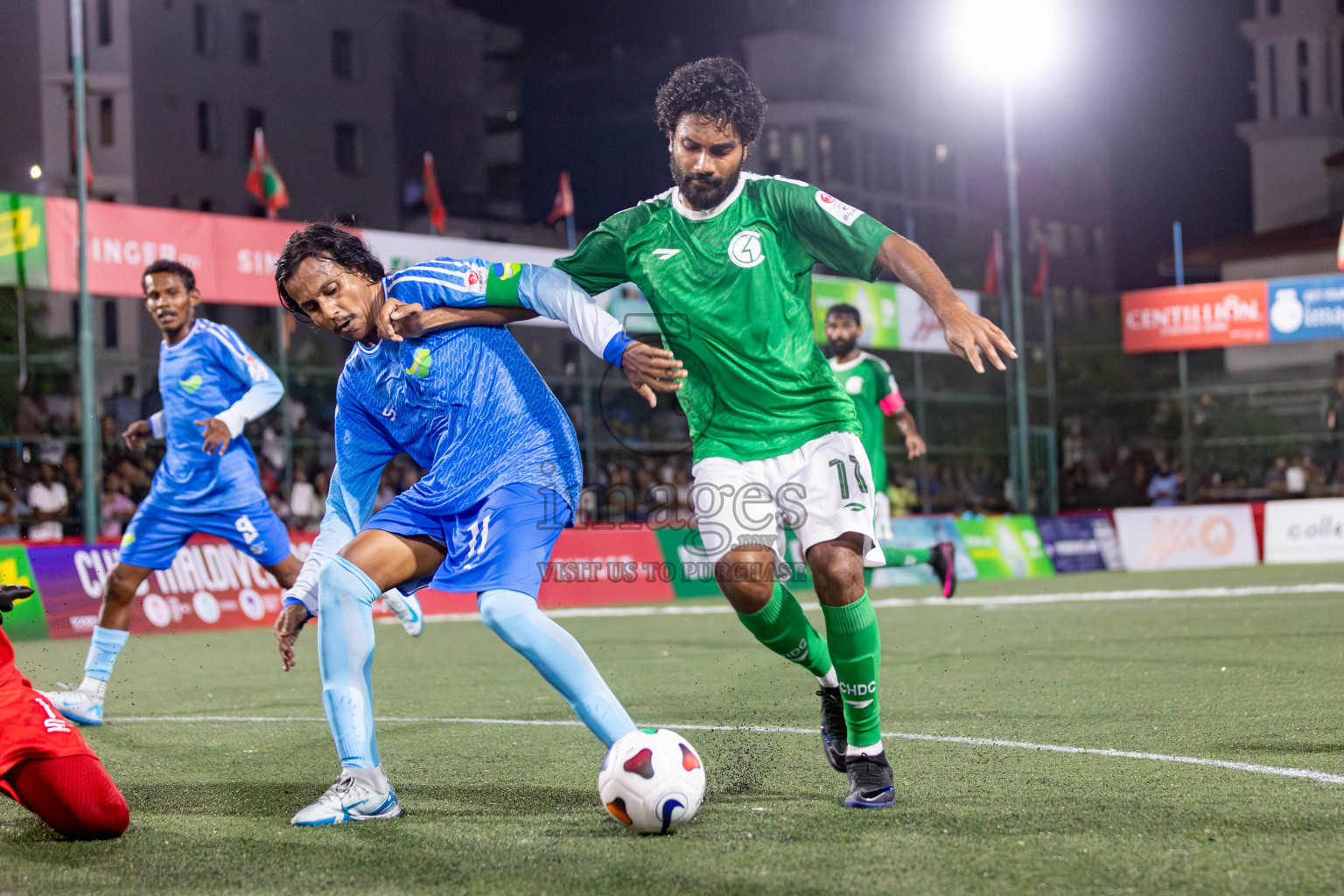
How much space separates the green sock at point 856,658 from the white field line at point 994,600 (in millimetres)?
9291

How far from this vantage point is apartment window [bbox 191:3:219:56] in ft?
137

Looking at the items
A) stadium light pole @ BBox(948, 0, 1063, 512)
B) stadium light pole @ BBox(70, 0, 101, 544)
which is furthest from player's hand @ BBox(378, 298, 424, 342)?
stadium light pole @ BBox(948, 0, 1063, 512)

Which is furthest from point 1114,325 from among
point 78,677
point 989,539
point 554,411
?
point 554,411

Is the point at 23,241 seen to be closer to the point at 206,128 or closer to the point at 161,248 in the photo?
the point at 161,248

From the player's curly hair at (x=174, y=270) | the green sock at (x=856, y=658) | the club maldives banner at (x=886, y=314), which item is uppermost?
the club maldives banner at (x=886, y=314)

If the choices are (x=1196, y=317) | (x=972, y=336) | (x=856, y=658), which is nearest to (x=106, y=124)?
(x=1196, y=317)

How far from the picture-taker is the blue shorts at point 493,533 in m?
4.25

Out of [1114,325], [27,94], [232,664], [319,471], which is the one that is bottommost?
[232,664]

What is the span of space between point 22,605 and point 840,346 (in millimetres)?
7891

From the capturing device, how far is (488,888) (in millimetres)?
3502

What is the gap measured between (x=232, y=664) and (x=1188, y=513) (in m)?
15.7

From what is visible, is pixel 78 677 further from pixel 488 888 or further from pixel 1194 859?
pixel 1194 859

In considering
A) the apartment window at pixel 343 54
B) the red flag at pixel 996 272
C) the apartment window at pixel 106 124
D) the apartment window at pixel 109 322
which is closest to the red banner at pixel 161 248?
the red flag at pixel 996 272

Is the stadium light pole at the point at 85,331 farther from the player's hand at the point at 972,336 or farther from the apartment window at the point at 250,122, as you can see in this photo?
the apartment window at the point at 250,122
